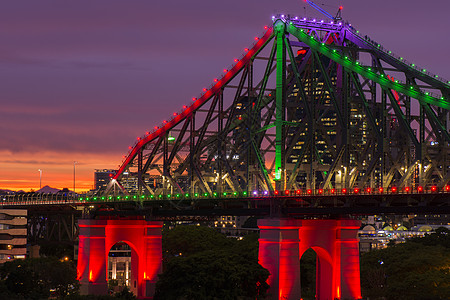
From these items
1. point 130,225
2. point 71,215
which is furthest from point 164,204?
point 71,215

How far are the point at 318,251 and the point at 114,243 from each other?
3763cm

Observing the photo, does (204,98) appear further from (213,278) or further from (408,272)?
(213,278)

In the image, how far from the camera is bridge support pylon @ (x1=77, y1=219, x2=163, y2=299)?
127 meters

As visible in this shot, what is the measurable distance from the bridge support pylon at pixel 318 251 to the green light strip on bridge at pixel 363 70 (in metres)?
18.6

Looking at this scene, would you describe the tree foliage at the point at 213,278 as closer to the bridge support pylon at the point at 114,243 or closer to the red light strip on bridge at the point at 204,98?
the red light strip on bridge at the point at 204,98

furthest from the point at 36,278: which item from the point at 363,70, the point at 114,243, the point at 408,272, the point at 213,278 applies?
the point at 408,272

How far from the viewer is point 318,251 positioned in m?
107

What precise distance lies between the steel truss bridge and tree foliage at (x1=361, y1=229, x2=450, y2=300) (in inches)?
489

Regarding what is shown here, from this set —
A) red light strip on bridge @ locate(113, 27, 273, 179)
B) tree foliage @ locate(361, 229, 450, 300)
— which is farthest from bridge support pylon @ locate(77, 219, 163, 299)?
tree foliage @ locate(361, 229, 450, 300)

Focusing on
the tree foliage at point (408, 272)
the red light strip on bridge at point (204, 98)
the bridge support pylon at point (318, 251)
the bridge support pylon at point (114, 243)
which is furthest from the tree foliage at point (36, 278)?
the tree foliage at point (408, 272)

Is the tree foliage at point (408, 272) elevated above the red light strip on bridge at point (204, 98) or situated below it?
below

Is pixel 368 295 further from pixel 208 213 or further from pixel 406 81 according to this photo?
pixel 406 81

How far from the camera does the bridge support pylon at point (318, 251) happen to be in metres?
96.1

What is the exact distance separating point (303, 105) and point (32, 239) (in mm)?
94645
